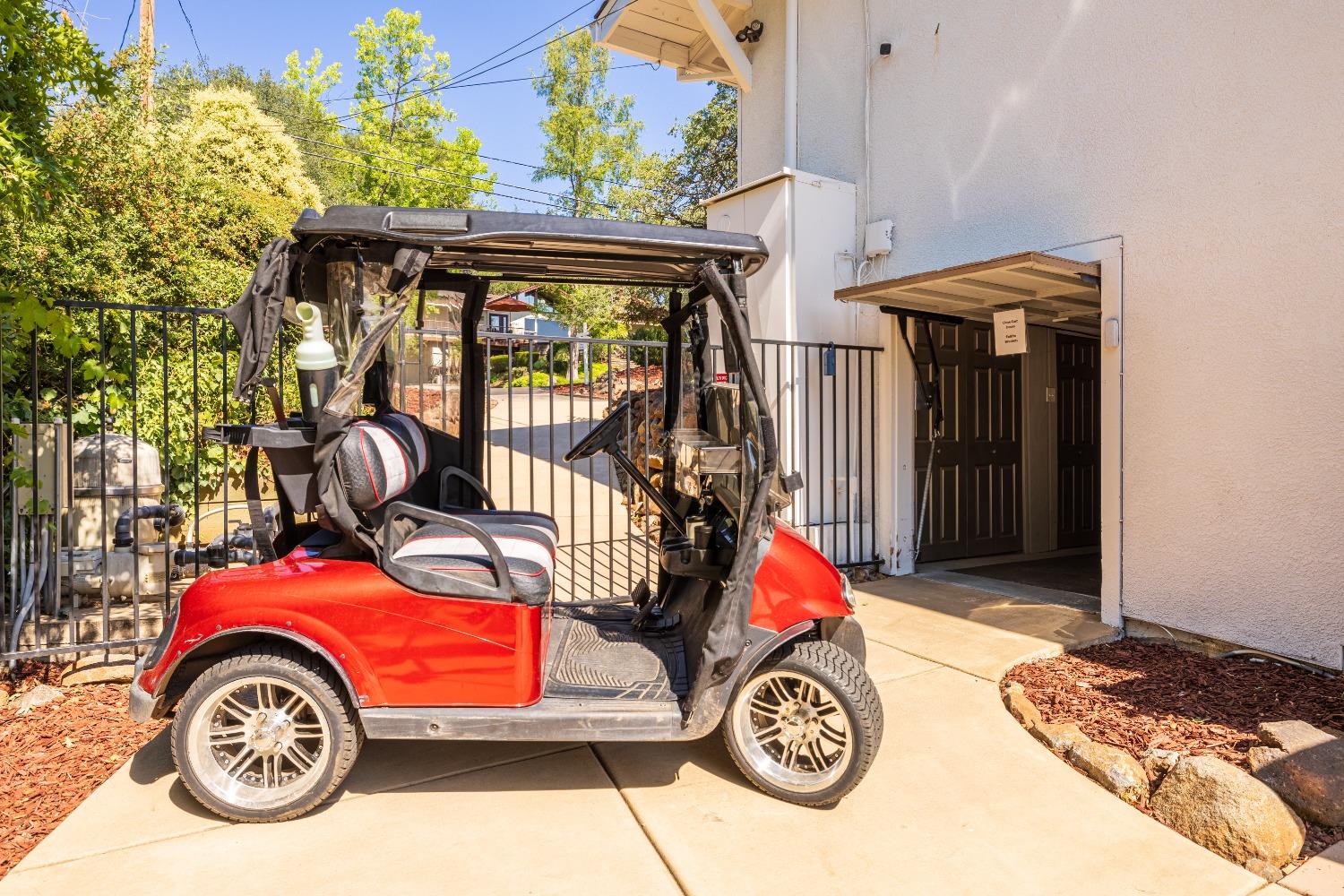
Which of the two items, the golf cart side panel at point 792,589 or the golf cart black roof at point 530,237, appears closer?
the golf cart black roof at point 530,237

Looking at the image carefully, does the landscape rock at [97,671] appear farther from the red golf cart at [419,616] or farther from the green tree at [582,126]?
the green tree at [582,126]

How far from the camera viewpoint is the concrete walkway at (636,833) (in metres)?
2.43

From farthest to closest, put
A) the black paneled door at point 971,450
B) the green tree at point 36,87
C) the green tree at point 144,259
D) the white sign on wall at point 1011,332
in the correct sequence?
the green tree at point 144,259
the black paneled door at point 971,450
the white sign on wall at point 1011,332
the green tree at point 36,87

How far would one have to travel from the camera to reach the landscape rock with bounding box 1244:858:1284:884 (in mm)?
2461

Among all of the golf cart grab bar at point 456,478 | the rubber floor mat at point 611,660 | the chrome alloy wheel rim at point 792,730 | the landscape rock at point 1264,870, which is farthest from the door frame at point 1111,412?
the golf cart grab bar at point 456,478

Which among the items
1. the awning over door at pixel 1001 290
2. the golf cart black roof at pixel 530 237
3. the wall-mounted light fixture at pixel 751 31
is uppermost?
the wall-mounted light fixture at pixel 751 31

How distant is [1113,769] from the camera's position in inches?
120

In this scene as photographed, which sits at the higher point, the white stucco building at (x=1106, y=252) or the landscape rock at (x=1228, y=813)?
the white stucco building at (x=1106, y=252)

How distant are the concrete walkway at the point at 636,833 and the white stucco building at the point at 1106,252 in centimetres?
209

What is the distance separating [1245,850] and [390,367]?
3931mm

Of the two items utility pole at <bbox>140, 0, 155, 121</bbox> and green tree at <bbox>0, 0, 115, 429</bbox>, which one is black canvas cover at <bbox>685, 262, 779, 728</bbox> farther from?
utility pole at <bbox>140, 0, 155, 121</bbox>

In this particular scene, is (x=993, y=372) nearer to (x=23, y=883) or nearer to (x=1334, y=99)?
(x=1334, y=99)

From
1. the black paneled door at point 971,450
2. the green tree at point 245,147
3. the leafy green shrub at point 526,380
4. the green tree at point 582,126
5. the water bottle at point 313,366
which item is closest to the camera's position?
the water bottle at point 313,366

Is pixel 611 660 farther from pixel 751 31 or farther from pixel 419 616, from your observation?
pixel 751 31
